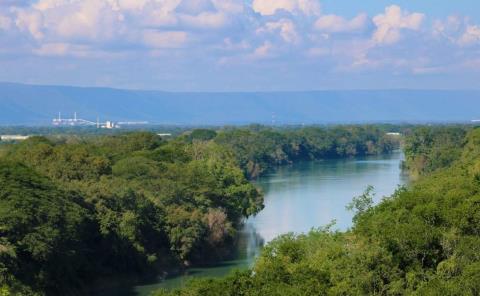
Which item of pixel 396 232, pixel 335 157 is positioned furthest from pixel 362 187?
pixel 335 157

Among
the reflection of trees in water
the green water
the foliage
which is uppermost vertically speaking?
the foliage

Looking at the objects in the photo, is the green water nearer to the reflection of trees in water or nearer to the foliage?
the reflection of trees in water

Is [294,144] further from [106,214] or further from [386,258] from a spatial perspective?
[386,258]

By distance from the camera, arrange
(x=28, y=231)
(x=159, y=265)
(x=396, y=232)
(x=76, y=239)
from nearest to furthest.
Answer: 1. (x=396, y=232)
2. (x=28, y=231)
3. (x=76, y=239)
4. (x=159, y=265)

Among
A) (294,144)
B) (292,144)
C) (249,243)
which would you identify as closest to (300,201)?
(249,243)

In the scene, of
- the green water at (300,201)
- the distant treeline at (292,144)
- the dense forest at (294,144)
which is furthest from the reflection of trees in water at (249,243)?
the distant treeline at (292,144)

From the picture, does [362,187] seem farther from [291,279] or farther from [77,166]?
[291,279]

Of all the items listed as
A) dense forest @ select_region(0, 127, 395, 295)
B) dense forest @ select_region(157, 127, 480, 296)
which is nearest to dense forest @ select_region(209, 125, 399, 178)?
dense forest @ select_region(0, 127, 395, 295)
